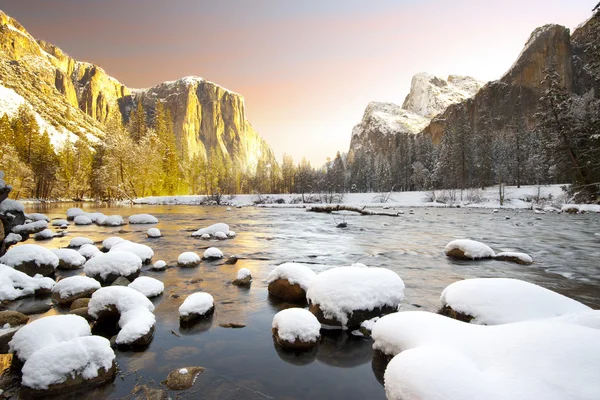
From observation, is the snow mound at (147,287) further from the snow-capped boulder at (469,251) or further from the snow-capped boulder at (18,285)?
the snow-capped boulder at (469,251)

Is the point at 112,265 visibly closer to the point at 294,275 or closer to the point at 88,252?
the point at 88,252

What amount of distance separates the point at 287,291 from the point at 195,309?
1.87 m

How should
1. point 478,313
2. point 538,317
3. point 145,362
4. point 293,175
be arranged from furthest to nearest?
point 293,175 < point 478,313 < point 538,317 < point 145,362

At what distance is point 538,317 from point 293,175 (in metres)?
90.4

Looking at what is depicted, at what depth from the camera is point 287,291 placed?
20.1ft

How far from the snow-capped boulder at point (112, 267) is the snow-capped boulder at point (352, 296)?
4438 mm

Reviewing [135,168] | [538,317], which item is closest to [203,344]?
[538,317]

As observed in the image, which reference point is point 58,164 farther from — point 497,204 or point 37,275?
point 497,204

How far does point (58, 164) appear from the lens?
60.2m

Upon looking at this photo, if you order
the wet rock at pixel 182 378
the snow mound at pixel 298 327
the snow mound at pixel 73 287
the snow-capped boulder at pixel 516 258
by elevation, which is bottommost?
the snow-capped boulder at pixel 516 258

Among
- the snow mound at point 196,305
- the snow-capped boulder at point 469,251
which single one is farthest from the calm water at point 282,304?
the snow-capped boulder at point 469,251

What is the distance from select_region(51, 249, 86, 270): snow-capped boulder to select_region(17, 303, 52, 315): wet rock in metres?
2.78

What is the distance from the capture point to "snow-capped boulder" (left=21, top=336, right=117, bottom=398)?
3.08 metres

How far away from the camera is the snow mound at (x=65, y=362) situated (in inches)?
122
